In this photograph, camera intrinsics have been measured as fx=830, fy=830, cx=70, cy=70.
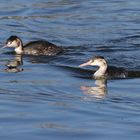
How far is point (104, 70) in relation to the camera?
1775 cm

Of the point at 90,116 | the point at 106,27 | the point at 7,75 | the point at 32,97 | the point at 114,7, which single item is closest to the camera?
the point at 90,116

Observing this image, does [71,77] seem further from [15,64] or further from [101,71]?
[15,64]

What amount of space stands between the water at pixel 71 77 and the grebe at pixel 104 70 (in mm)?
220

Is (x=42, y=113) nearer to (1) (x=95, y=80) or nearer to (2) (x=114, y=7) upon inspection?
(1) (x=95, y=80)

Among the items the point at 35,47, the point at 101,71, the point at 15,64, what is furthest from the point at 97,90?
the point at 35,47

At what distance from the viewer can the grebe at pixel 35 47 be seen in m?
20.0

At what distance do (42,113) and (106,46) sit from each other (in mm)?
7834

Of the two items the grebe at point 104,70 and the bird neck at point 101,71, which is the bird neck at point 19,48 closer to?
the grebe at point 104,70

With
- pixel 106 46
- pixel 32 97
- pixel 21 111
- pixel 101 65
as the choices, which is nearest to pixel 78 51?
pixel 106 46

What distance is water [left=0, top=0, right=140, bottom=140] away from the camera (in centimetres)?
1234

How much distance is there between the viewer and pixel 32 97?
14.6 meters

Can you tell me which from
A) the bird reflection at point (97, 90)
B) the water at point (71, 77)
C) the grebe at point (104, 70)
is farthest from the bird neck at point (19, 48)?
the bird reflection at point (97, 90)

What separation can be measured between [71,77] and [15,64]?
216cm

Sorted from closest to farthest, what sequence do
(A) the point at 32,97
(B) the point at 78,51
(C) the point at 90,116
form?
(C) the point at 90,116 → (A) the point at 32,97 → (B) the point at 78,51
